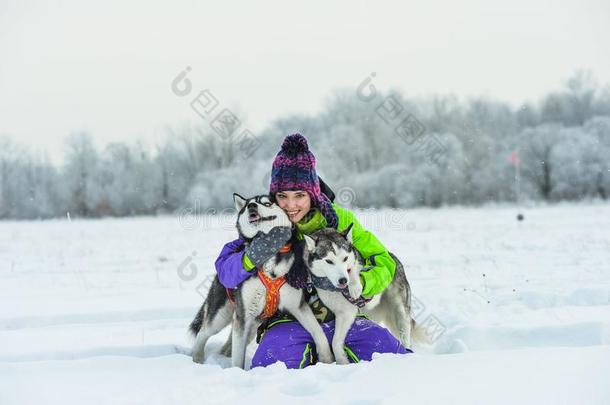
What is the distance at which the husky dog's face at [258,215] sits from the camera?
2.98 meters

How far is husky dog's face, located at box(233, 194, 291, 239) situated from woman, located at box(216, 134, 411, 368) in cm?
14

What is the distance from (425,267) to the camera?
7.52 meters

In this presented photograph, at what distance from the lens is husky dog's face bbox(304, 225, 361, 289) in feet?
9.68

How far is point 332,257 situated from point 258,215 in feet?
1.77

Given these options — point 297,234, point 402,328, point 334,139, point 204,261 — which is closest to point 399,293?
point 402,328

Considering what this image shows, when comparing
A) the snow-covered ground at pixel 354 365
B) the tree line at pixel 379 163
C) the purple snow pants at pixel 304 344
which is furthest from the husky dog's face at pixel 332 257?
the tree line at pixel 379 163

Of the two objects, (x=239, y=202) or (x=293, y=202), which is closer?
(x=239, y=202)

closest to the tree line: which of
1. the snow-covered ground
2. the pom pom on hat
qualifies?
the snow-covered ground

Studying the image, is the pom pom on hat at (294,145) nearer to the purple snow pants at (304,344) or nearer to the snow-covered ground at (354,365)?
the purple snow pants at (304,344)

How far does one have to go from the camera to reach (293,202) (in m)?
3.29

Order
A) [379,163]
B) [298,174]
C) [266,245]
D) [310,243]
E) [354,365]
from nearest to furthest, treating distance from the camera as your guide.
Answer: [354,365], [266,245], [310,243], [298,174], [379,163]

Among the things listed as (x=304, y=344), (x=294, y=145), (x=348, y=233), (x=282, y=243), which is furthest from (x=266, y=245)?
(x=294, y=145)

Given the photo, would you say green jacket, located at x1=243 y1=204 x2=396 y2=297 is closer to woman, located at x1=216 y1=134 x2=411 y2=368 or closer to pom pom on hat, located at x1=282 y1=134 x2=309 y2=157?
woman, located at x1=216 y1=134 x2=411 y2=368

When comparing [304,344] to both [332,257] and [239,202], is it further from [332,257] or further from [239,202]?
[239,202]
